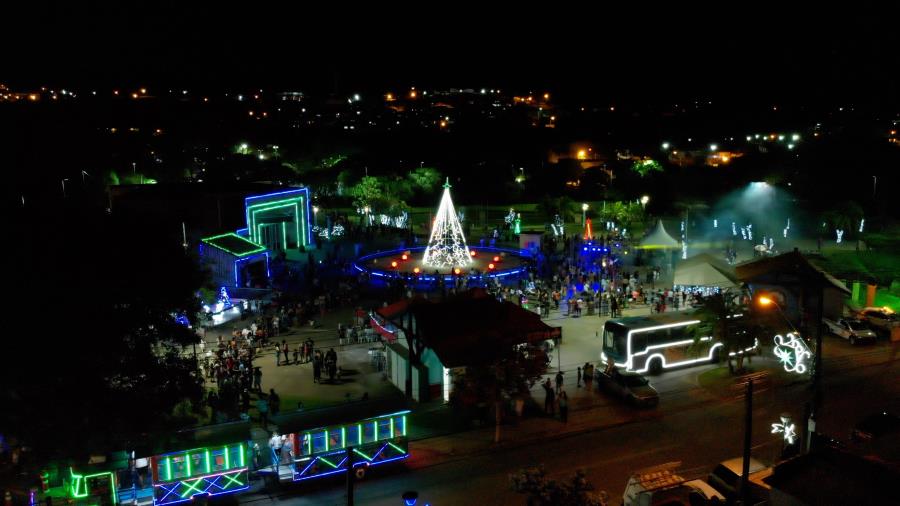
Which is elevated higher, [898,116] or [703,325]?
[898,116]

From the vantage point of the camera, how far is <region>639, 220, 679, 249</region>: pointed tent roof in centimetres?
3788

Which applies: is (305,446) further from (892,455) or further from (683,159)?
(683,159)

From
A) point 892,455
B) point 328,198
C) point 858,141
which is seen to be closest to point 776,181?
point 858,141

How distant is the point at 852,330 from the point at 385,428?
58.7 feet

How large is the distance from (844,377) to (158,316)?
19.1m

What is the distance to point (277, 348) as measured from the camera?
76.7 feet

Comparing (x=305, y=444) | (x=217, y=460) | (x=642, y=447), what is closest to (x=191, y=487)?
(x=217, y=460)

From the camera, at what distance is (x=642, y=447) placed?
1712cm

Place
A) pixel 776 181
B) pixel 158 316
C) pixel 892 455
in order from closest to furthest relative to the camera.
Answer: pixel 892 455 → pixel 158 316 → pixel 776 181

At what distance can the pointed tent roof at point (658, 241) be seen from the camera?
37875 millimetres

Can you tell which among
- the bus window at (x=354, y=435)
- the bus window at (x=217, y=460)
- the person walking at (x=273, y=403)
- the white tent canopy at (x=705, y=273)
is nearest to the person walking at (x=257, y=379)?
the person walking at (x=273, y=403)

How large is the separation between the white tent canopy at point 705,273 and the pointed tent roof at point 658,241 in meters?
6.63

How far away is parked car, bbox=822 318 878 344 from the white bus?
17.2 ft

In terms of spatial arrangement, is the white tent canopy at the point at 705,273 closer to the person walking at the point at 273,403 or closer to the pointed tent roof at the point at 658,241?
the pointed tent roof at the point at 658,241
